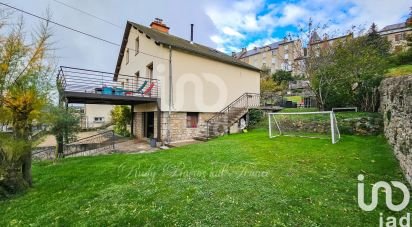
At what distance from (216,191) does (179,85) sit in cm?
898

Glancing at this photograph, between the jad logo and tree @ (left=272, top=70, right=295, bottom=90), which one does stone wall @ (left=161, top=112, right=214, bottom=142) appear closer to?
the jad logo

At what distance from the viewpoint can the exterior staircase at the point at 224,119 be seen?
12245mm

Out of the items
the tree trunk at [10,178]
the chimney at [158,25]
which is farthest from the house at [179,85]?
the tree trunk at [10,178]

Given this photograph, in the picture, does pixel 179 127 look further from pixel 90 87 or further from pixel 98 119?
pixel 98 119

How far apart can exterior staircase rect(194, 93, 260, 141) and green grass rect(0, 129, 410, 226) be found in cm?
527

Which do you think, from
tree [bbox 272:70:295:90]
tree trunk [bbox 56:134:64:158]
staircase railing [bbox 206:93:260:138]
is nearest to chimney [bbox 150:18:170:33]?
staircase railing [bbox 206:93:260:138]

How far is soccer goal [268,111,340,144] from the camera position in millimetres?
9062

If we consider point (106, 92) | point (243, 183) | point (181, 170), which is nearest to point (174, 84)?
point (106, 92)

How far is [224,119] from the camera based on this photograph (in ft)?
43.1

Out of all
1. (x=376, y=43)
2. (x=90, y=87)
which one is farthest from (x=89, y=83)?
(x=376, y=43)

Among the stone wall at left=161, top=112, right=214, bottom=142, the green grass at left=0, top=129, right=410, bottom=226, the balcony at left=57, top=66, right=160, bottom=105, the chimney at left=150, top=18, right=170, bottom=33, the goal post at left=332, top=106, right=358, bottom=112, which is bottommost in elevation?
the green grass at left=0, top=129, right=410, bottom=226

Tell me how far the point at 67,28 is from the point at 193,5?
332 inches

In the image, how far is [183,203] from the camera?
3.68m

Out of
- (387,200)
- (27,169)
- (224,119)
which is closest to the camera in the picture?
(387,200)
